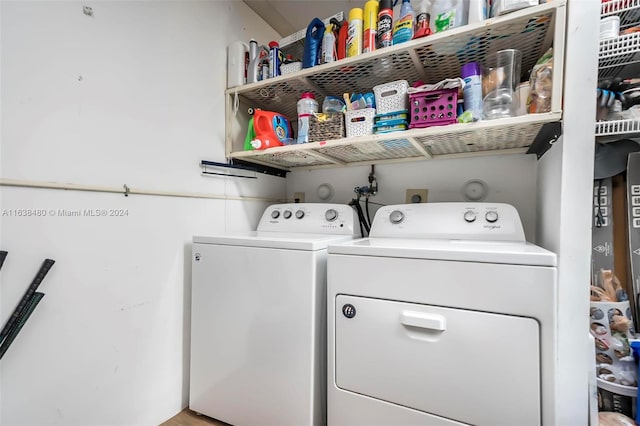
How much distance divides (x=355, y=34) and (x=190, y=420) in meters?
1.91

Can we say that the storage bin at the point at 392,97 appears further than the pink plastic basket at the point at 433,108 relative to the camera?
Yes

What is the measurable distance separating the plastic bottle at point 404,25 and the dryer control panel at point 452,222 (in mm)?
734

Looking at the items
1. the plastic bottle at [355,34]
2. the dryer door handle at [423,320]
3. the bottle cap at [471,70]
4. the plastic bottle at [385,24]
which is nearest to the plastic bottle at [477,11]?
the bottle cap at [471,70]

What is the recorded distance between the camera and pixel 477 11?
1.00 meters

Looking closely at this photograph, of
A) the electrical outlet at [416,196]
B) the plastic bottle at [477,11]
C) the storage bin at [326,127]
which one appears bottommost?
the electrical outlet at [416,196]

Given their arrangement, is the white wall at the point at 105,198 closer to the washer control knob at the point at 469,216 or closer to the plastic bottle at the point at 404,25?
the plastic bottle at the point at 404,25

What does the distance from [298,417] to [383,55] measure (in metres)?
1.48

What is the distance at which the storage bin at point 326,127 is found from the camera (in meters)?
1.32

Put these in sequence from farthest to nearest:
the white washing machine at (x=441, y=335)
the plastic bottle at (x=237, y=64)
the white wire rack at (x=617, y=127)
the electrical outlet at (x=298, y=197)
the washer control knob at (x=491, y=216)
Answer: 1. the electrical outlet at (x=298, y=197)
2. the plastic bottle at (x=237, y=64)
3. the washer control knob at (x=491, y=216)
4. the white wire rack at (x=617, y=127)
5. the white washing machine at (x=441, y=335)

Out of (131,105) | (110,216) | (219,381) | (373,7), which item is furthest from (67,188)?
(373,7)

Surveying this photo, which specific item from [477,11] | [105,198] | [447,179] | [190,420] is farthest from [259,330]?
[477,11]

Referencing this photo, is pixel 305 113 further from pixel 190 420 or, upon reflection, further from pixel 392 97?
pixel 190 420

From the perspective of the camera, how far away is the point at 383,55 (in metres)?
1.16

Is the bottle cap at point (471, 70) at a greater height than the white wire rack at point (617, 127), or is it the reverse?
the bottle cap at point (471, 70)
